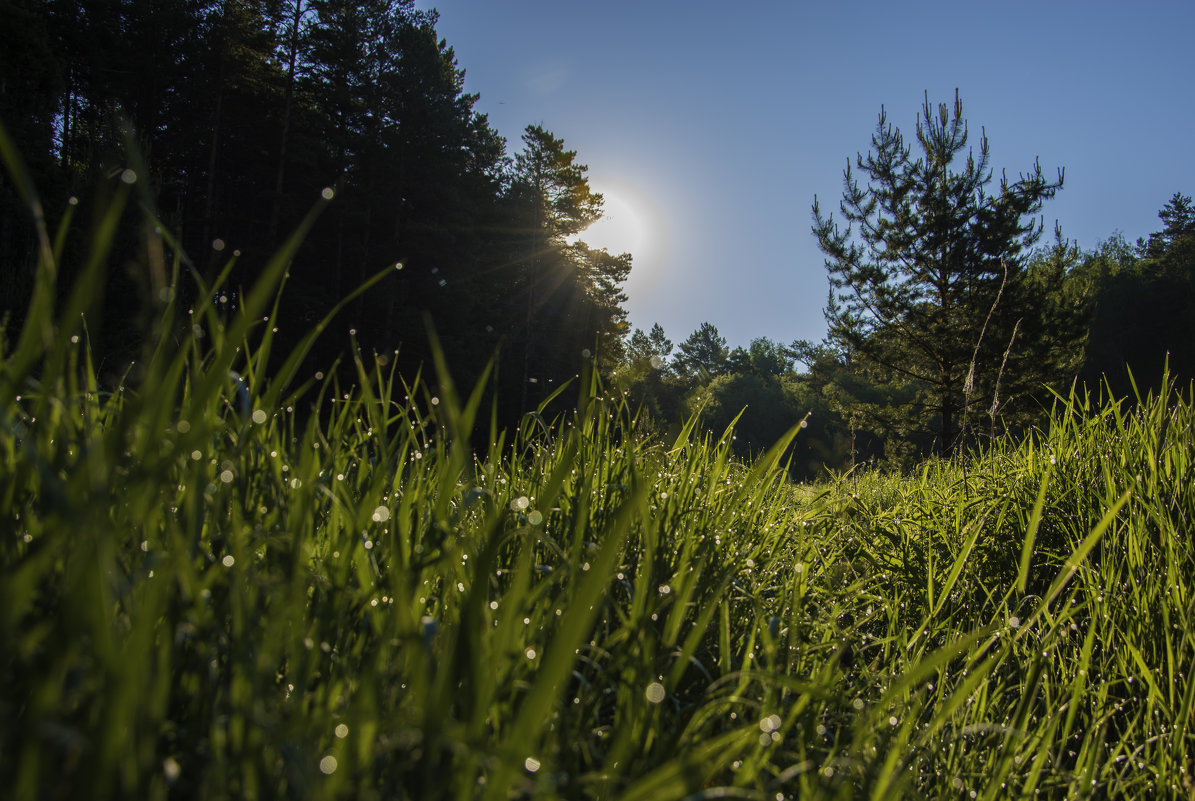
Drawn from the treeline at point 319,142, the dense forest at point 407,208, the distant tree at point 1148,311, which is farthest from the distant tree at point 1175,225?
the treeline at point 319,142

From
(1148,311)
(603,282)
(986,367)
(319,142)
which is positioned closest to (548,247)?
(603,282)

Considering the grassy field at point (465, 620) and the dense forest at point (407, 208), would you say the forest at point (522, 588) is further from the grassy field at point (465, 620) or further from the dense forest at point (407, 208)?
the dense forest at point (407, 208)

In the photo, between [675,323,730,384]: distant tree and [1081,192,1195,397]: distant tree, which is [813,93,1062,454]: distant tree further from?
[675,323,730,384]: distant tree

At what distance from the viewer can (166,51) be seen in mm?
18562

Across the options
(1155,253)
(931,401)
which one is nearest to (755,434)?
(1155,253)

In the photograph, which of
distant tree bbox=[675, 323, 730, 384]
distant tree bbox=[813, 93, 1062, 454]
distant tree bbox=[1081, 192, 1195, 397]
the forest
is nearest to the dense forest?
distant tree bbox=[813, 93, 1062, 454]

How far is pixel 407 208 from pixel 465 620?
2332 centimetres

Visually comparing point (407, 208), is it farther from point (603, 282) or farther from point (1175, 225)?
point (1175, 225)

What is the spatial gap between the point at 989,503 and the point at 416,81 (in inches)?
911

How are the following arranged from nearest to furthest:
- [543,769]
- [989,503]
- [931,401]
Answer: [543,769] → [989,503] → [931,401]

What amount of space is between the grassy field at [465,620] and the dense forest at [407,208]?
26.8ft

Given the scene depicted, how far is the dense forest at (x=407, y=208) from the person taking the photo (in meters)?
12.6

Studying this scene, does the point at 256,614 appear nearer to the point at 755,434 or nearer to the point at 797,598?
the point at 797,598

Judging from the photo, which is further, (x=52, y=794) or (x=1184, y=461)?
(x=1184, y=461)
